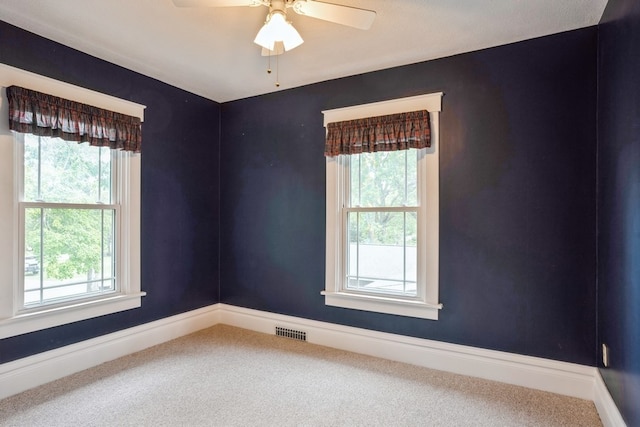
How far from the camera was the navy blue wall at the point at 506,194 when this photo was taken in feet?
8.03

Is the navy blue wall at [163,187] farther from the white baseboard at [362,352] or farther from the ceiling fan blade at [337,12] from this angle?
the ceiling fan blade at [337,12]

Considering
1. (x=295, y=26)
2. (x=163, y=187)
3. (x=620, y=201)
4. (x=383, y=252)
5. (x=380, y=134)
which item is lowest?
(x=383, y=252)

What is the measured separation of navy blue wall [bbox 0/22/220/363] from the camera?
8.44 ft

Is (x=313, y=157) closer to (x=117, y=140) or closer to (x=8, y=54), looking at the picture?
(x=117, y=140)

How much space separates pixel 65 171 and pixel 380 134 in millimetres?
2566

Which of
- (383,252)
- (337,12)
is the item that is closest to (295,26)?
(337,12)

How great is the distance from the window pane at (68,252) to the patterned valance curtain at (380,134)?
2.13 m

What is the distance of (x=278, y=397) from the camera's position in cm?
240

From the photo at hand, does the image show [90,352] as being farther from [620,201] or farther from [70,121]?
[620,201]

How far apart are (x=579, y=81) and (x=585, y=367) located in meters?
1.98

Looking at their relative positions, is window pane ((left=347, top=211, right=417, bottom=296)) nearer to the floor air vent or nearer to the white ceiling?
the floor air vent

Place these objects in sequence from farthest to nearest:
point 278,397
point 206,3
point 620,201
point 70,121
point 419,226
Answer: point 419,226, point 70,121, point 278,397, point 620,201, point 206,3

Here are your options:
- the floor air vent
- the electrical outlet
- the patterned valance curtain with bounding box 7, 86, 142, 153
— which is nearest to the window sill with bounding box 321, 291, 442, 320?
the floor air vent

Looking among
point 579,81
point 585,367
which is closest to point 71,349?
point 585,367
